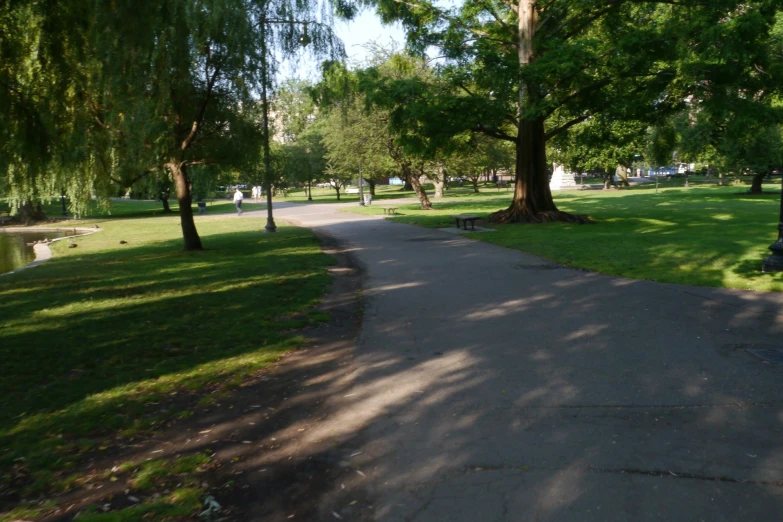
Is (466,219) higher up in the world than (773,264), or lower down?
higher up

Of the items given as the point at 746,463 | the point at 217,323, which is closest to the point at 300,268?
the point at 217,323

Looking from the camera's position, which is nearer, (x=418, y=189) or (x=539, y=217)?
(x=539, y=217)

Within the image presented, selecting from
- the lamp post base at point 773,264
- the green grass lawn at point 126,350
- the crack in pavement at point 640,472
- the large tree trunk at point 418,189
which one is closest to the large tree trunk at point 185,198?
the green grass lawn at point 126,350

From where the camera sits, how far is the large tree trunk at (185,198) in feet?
60.1

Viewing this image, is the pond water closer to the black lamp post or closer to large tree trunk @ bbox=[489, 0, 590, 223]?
large tree trunk @ bbox=[489, 0, 590, 223]

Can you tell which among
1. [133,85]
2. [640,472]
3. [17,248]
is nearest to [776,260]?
[640,472]

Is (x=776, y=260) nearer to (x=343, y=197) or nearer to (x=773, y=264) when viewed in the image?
(x=773, y=264)

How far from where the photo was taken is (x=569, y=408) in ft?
18.3

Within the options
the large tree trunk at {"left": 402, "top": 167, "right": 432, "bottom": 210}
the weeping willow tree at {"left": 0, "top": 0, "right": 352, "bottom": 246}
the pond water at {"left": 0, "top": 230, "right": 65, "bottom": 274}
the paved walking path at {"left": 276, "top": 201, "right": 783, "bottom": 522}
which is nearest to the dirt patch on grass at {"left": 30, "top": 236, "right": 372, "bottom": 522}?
the paved walking path at {"left": 276, "top": 201, "right": 783, "bottom": 522}

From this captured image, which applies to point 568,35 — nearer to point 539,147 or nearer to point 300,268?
point 539,147

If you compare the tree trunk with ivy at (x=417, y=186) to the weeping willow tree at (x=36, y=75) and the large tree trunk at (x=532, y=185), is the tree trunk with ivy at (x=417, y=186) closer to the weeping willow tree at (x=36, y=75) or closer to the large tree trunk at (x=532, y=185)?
the large tree trunk at (x=532, y=185)

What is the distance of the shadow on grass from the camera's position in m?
5.59

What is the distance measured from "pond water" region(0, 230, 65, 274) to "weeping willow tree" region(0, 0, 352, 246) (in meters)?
4.86

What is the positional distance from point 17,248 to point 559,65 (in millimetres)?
21945
